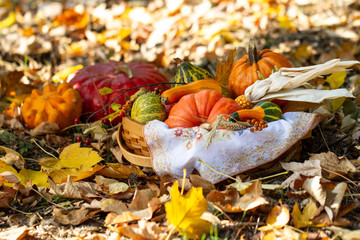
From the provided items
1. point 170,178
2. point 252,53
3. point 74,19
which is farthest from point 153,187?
point 74,19

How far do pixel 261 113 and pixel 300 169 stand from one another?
1.05 ft

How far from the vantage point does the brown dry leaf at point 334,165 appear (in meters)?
1.84

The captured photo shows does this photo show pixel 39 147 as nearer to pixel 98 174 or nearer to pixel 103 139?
pixel 103 139

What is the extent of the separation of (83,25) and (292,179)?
3475mm

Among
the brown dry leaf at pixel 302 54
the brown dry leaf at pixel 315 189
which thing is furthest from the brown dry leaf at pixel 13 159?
the brown dry leaf at pixel 302 54

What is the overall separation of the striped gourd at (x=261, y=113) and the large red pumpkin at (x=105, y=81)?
3.09 feet

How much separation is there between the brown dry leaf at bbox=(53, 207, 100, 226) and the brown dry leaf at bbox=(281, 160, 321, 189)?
0.87 metres

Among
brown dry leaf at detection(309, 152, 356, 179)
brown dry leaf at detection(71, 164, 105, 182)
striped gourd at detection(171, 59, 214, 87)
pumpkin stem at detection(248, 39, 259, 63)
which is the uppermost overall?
pumpkin stem at detection(248, 39, 259, 63)

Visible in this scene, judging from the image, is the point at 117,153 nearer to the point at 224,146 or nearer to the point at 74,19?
the point at 224,146

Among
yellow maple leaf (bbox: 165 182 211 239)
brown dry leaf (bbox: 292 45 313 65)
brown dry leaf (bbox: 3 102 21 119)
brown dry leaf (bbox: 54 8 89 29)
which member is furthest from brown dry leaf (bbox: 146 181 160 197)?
brown dry leaf (bbox: 54 8 89 29)

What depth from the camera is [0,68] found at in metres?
3.82

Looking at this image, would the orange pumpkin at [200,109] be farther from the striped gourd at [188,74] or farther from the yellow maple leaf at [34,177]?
the yellow maple leaf at [34,177]

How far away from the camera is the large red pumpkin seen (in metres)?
2.81

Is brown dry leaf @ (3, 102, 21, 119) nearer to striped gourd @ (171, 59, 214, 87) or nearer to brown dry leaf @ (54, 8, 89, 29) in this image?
striped gourd @ (171, 59, 214, 87)
